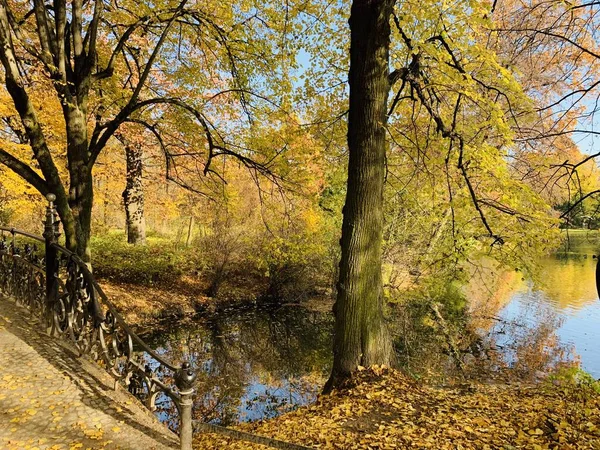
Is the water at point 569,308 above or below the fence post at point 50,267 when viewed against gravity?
below

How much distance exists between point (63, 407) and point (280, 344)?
285 inches

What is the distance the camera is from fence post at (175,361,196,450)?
2865 millimetres

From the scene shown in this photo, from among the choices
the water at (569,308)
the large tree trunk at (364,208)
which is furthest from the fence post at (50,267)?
the water at (569,308)

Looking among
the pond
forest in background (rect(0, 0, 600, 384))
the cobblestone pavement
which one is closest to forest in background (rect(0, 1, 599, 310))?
forest in background (rect(0, 0, 600, 384))

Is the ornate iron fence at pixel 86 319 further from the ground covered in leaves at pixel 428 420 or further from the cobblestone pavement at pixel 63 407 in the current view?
the ground covered in leaves at pixel 428 420

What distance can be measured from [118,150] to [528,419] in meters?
14.9

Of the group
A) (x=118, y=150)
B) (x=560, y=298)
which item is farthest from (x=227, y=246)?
(x=560, y=298)

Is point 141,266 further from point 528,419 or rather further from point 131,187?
point 528,419

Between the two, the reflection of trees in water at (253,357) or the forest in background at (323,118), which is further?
the reflection of trees in water at (253,357)

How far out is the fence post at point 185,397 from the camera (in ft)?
9.40

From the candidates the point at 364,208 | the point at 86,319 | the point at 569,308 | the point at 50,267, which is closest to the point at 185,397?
the point at 86,319

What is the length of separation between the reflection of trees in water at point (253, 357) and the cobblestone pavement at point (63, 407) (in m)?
2.80

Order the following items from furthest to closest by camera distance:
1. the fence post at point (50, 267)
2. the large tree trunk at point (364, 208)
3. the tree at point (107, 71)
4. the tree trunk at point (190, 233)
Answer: the tree trunk at point (190, 233) < the tree at point (107, 71) < the fence post at point (50, 267) < the large tree trunk at point (364, 208)

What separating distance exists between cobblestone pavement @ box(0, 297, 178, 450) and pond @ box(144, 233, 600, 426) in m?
2.71
